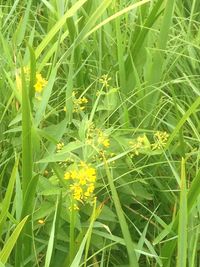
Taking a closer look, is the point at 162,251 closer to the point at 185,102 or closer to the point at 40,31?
the point at 185,102

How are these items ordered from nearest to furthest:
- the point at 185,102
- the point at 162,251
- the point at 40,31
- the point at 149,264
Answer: the point at 162,251 < the point at 149,264 < the point at 185,102 < the point at 40,31

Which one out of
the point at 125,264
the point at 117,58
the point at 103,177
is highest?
the point at 117,58

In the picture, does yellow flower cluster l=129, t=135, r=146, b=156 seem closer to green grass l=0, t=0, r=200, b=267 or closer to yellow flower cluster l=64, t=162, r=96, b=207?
green grass l=0, t=0, r=200, b=267

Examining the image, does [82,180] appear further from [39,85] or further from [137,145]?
[39,85]

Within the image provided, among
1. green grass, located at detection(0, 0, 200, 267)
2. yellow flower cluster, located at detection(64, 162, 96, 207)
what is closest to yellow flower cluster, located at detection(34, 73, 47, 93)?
green grass, located at detection(0, 0, 200, 267)

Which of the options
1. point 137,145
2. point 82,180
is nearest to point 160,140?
point 137,145

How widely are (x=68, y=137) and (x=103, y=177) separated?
15 cm

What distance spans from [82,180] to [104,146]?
0.12 metres

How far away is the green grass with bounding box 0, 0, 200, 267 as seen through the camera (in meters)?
1.08

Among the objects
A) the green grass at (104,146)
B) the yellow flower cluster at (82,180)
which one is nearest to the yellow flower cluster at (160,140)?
the green grass at (104,146)

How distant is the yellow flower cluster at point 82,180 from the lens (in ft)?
3.53

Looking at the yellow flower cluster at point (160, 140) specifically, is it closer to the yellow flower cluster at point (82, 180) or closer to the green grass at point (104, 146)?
the green grass at point (104, 146)

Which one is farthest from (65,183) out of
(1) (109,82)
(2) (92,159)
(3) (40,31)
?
(3) (40,31)

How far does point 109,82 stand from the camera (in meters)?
1.46
